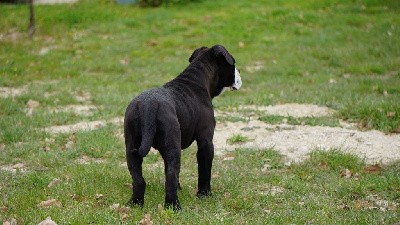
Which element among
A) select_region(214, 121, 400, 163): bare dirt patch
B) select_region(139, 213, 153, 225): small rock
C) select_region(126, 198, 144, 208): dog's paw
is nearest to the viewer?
select_region(139, 213, 153, 225): small rock

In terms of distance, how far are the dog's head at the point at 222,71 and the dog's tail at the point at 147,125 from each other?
168 cm

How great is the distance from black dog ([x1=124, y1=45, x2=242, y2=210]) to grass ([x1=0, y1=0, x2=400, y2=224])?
1.36 feet

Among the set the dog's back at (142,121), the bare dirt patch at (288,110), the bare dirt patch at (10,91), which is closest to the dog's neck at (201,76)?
the dog's back at (142,121)

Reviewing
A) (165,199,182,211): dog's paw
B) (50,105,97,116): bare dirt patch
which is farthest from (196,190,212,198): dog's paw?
(50,105,97,116): bare dirt patch

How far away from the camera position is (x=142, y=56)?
19125 mm

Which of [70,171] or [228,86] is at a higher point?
[228,86]

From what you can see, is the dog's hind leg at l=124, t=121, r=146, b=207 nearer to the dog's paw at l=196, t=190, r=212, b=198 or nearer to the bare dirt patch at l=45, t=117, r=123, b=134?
the dog's paw at l=196, t=190, r=212, b=198

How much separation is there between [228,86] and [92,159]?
9.61ft

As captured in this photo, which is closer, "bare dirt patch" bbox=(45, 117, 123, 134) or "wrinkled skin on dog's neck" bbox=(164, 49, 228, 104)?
"wrinkled skin on dog's neck" bbox=(164, 49, 228, 104)

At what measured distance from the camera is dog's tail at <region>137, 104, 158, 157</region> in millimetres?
5887

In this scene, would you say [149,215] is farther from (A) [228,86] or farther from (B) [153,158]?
(B) [153,158]

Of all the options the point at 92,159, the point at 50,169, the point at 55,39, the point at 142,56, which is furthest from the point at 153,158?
the point at 55,39

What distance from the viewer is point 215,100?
13953 millimetres

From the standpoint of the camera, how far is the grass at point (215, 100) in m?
6.78
